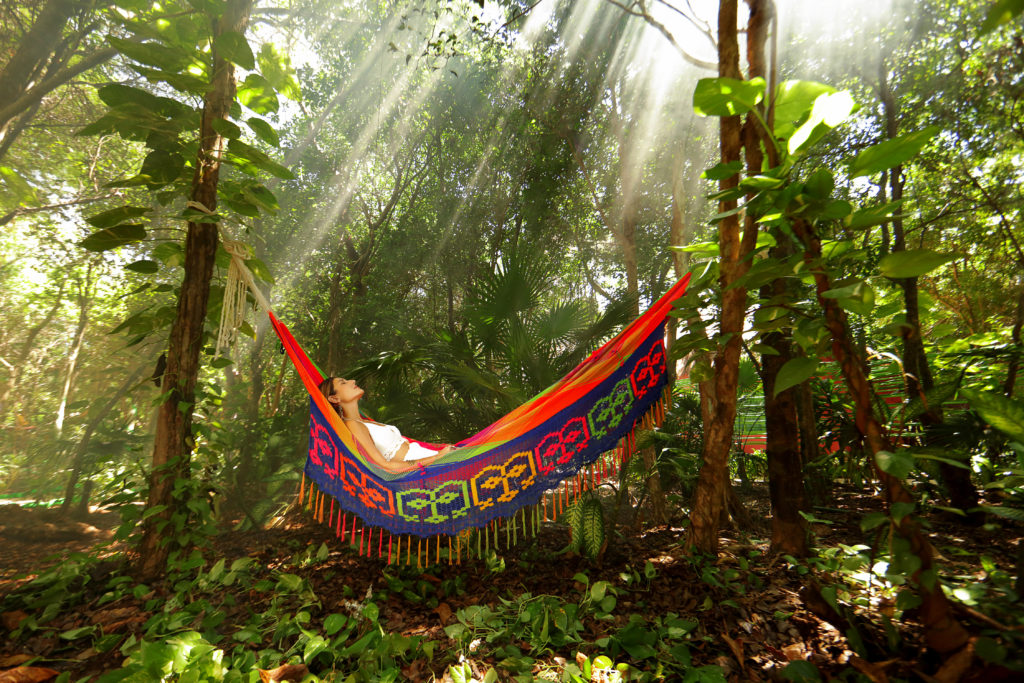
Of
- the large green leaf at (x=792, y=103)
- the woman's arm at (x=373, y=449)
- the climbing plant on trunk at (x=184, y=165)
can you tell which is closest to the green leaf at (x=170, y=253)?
the climbing plant on trunk at (x=184, y=165)

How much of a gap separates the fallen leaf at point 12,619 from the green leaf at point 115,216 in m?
1.32

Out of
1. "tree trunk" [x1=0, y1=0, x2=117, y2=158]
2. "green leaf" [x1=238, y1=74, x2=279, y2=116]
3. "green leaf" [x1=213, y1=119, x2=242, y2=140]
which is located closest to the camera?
"green leaf" [x1=213, y1=119, x2=242, y2=140]

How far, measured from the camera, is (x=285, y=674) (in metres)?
1.05

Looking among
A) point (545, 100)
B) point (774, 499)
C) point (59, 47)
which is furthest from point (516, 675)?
point (59, 47)

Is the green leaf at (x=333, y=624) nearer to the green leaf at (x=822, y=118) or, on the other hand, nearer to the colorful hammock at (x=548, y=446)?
the colorful hammock at (x=548, y=446)

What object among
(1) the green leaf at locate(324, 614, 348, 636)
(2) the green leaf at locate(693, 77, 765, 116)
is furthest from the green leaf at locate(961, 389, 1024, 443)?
(1) the green leaf at locate(324, 614, 348, 636)

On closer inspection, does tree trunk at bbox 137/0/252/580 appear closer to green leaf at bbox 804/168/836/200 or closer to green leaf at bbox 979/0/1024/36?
green leaf at bbox 804/168/836/200

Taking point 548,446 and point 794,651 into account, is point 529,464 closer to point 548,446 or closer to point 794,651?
point 548,446

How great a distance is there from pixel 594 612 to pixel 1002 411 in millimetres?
1067

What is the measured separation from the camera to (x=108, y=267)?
4824 mm

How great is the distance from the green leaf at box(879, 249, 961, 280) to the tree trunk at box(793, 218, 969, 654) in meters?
0.10

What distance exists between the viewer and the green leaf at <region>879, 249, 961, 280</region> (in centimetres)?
73

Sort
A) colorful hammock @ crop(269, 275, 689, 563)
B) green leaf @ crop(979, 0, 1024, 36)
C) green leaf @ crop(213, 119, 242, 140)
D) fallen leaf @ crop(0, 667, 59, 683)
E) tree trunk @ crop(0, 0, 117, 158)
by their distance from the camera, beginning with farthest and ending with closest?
tree trunk @ crop(0, 0, 117, 158)
green leaf @ crop(213, 119, 242, 140)
colorful hammock @ crop(269, 275, 689, 563)
fallen leaf @ crop(0, 667, 59, 683)
green leaf @ crop(979, 0, 1024, 36)

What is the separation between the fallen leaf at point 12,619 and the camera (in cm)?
136
